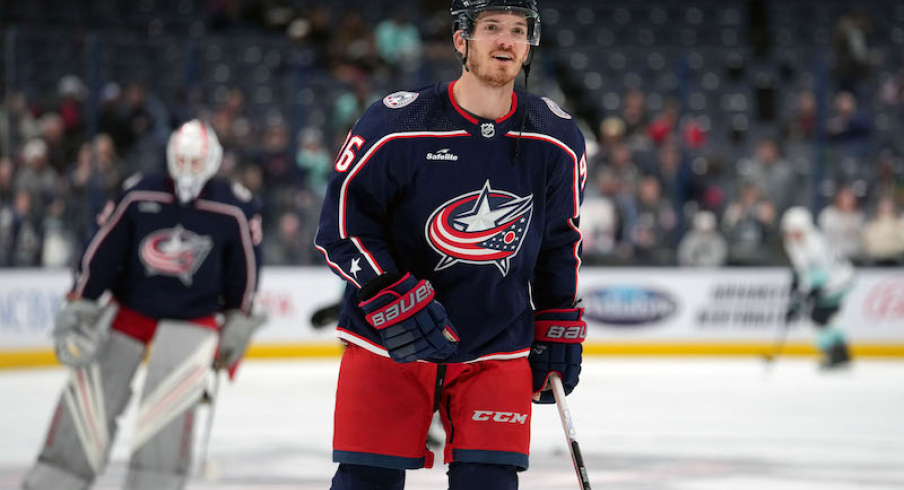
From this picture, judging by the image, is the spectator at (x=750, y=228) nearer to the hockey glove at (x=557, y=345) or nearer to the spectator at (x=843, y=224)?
the spectator at (x=843, y=224)

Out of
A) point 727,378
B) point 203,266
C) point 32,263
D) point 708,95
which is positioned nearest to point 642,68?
point 708,95

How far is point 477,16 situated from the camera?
2.84m

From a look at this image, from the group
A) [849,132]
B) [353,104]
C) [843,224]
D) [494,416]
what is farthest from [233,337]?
[849,132]

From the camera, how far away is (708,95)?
13.4 metres

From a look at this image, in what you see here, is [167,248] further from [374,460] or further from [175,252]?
[374,460]

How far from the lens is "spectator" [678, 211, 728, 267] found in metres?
11.4

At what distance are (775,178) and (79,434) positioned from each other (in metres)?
8.23

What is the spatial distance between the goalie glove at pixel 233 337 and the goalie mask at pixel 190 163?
482 millimetres

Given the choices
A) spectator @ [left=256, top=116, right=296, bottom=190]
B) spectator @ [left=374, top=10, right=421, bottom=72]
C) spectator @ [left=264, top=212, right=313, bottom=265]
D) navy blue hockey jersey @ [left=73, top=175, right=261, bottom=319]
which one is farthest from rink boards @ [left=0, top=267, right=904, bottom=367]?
navy blue hockey jersey @ [left=73, top=175, right=261, bottom=319]

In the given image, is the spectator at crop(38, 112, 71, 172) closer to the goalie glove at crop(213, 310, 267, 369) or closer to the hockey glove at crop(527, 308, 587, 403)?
the goalie glove at crop(213, 310, 267, 369)

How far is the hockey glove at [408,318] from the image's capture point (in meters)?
2.71

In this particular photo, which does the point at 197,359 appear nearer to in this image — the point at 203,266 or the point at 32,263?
the point at 203,266

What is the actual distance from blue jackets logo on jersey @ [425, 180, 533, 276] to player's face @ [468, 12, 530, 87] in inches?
8.8

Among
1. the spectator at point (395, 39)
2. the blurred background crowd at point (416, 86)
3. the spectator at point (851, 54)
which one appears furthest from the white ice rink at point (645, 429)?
the spectator at point (395, 39)
